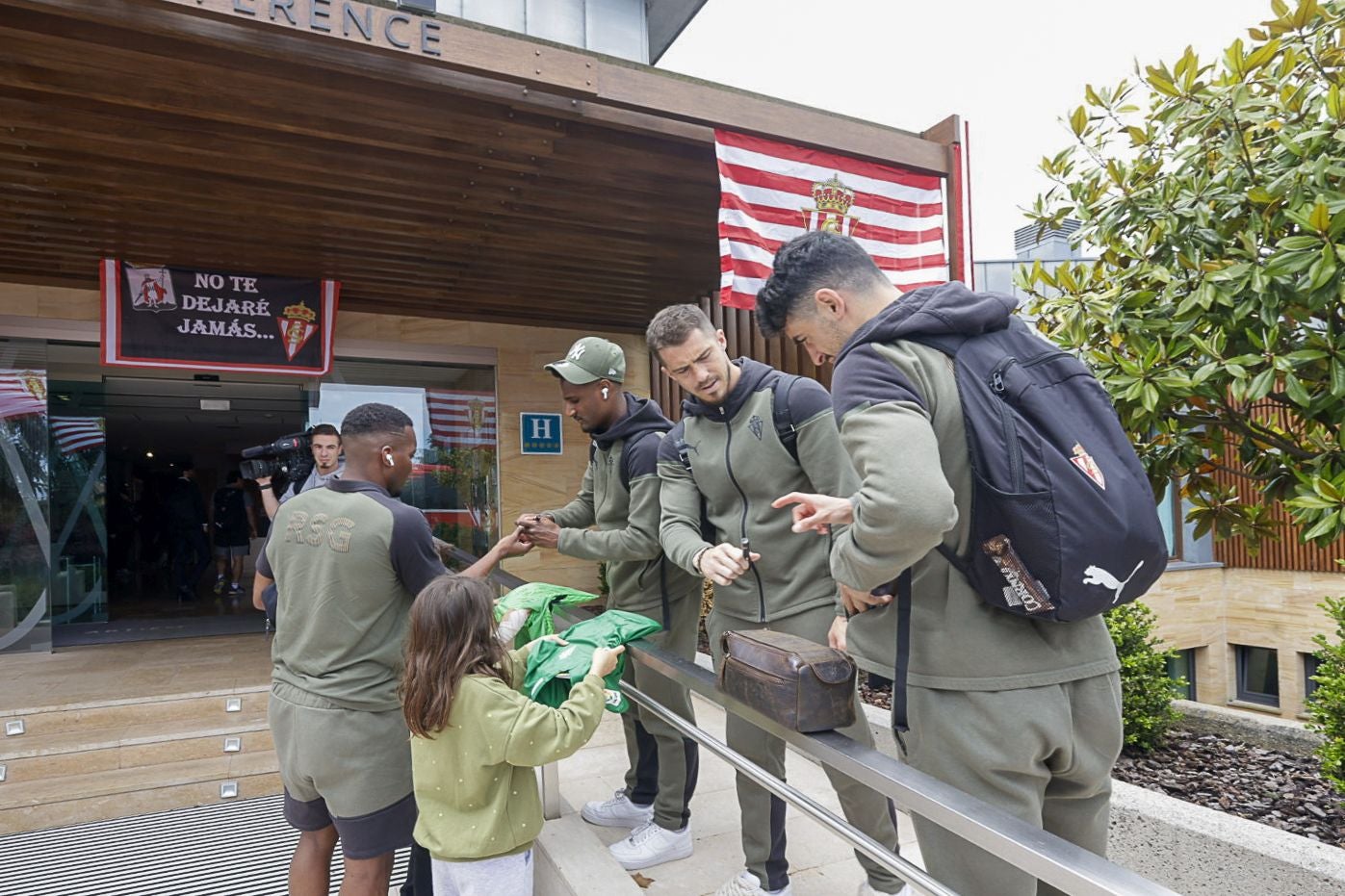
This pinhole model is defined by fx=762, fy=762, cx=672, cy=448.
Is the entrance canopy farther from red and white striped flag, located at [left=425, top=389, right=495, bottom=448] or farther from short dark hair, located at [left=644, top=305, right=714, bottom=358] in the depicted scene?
short dark hair, located at [left=644, top=305, right=714, bottom=358]

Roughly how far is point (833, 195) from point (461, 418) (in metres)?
4.46

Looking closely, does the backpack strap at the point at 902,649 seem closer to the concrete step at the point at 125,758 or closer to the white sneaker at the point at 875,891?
the white sneaker at the point at 875,891

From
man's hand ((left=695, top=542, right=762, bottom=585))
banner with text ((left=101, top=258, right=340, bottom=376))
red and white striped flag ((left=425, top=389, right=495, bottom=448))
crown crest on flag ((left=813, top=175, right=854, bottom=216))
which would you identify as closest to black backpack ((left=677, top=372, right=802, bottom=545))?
man's hand ((left=695, top=542, right=762, bottom=585))

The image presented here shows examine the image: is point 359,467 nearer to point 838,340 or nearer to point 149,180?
point 838,340

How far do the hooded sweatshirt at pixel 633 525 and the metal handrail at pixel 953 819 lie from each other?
3.05 feet

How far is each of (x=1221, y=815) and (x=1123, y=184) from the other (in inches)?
106

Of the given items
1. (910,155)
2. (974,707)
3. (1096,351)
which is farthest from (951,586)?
(910,155)

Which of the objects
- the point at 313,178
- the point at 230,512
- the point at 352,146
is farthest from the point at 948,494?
the point at 230,512

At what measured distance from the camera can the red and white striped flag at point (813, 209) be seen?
445 cm

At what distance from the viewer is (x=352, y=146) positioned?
14.0 feet

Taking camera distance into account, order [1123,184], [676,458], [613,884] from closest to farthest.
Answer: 1. [613,884]
2. [676,458]
3. [1123,184]

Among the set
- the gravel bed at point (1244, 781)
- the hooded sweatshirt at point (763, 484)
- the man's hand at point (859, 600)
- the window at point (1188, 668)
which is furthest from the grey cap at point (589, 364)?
the window at point (1188, 668)

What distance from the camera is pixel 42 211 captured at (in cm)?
485

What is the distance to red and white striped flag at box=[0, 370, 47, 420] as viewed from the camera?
6195mm
